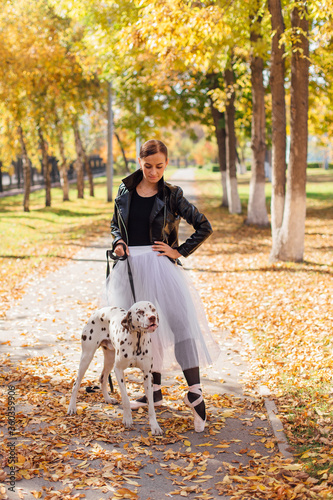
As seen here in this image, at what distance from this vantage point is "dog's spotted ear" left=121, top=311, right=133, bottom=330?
4230 millimetres

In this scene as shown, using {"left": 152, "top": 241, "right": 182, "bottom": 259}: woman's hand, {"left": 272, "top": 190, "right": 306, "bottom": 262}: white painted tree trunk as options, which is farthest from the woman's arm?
{"left": 272, "top": 190, "right": 306, "bottom": 262}: white painted tree trunk

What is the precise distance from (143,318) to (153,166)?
1.24 metres

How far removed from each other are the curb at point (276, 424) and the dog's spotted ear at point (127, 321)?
148 cm

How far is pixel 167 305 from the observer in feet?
15.2

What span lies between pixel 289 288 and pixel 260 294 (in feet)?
1.94

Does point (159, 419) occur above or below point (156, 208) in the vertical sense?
below

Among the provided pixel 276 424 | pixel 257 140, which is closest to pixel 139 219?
pixel 276 424

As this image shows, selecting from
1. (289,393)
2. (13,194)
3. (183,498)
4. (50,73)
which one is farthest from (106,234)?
(13,194)

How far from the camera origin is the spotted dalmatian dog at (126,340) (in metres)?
4.18

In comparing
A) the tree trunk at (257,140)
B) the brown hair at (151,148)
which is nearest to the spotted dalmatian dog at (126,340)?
the brown hair at (151,148)

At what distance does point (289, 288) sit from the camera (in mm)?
9789

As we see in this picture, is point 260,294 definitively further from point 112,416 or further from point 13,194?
point 13,194

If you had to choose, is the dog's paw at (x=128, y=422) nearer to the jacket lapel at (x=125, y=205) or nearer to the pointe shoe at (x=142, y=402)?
the pointe shoe at (x=142, y=402)

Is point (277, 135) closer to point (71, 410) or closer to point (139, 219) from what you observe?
point (139, 219)
